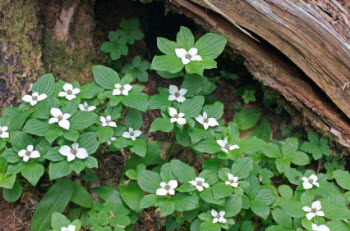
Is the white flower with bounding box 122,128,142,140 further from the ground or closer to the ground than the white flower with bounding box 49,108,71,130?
closer to the ground

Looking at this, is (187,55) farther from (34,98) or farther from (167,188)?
(34,98)

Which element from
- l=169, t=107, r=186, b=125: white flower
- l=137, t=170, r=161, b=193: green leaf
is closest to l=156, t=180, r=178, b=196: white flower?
l=137, t=170, r=161, b=193: green leaf

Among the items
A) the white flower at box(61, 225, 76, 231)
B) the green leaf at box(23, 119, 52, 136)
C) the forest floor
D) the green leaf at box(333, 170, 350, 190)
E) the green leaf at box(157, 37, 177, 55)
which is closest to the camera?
the white flower at box(61, 225, 76, 231)

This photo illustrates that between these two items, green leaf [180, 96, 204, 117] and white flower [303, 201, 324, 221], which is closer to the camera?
white flower [303, 201, 324, 221]

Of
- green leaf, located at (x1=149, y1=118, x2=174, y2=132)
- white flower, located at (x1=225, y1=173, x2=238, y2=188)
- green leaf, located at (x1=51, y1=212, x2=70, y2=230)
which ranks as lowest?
green leaf, located at (x1=51, y1=212, x2=70, y2=230)

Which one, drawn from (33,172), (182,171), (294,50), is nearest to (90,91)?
(33,172)

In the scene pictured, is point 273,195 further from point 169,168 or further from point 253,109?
point 253,109

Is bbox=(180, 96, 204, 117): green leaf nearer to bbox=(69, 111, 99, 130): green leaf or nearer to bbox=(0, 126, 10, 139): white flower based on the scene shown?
bbox=(69, 111, 99, 130): green leaf

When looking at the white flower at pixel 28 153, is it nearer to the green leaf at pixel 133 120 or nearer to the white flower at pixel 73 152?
the white flower at pixel 73 152

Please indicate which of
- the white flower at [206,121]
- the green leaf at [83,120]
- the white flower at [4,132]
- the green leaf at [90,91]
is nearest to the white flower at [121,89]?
the green leaf at [90,91]
